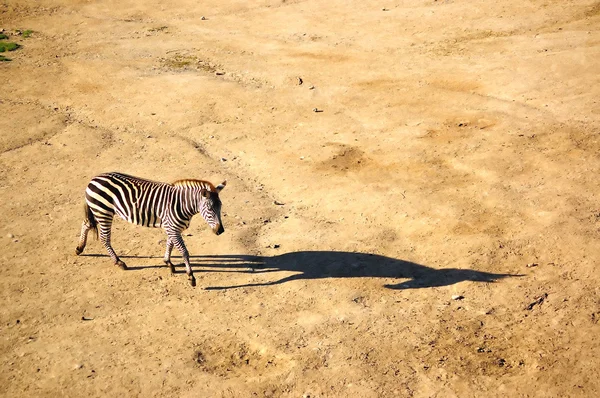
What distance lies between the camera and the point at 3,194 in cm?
1312

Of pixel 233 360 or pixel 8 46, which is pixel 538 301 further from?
pixel 8 46

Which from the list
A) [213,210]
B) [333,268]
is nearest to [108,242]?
[213,210]

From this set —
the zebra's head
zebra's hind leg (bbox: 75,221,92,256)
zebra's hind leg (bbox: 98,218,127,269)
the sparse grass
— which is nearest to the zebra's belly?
zebra's hind leg (bbox: 98,218,127,269)

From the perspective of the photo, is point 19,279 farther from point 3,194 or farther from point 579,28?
point 579,28

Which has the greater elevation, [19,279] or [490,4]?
[490,4]

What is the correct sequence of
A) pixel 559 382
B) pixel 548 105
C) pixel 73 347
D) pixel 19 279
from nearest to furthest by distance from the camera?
1. pixel 559 382
2. pixel 73 347
3. pixel 19 279
4. pixel 548 105

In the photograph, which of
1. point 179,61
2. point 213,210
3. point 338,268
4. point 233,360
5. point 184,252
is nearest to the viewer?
point 233,360

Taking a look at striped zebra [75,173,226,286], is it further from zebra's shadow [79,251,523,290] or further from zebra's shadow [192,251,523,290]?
zebra's shadow [192,251,523,290]

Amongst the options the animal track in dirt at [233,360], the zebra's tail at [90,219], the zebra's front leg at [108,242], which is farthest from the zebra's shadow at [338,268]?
the zebra's tail at [90,219]

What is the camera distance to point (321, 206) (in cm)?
1252

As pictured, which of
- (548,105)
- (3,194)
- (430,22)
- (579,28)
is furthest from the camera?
(430,22)

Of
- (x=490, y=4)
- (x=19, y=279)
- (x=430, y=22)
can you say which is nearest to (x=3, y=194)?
(x=19, y=279)

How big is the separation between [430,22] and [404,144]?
27.0ft

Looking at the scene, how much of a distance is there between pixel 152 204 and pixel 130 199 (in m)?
0.38
